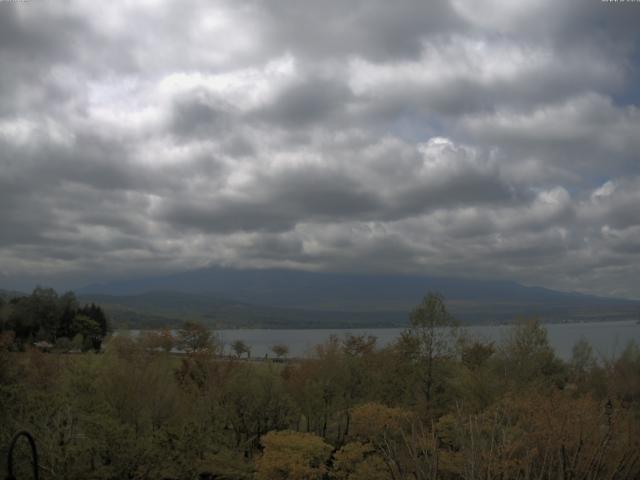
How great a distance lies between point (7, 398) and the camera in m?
22.5

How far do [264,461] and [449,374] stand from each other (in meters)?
22.7

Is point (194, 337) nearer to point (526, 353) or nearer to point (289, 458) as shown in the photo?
point (526, 353)

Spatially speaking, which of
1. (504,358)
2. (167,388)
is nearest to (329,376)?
(167,388)

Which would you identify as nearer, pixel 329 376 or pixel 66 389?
pixel 66 389

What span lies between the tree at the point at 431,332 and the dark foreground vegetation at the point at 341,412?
0.11 metres

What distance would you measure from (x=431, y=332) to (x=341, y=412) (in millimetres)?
9247

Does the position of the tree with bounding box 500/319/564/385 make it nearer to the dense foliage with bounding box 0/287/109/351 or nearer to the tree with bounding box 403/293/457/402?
the tree with bounding box 403/293/457/402

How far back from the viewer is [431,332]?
45.3 meters

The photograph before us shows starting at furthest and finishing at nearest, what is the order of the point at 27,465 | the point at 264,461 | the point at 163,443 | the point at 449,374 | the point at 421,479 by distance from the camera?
the point at 449,374 → the point at 264,461 → the point at 163,443 → the point at 27,465 → the point at 421,479

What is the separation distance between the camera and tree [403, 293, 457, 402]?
148ft

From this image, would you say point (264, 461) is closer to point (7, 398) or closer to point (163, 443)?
point (163, 443)

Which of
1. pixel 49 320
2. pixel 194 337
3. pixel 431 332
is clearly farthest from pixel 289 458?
pixel 49 320

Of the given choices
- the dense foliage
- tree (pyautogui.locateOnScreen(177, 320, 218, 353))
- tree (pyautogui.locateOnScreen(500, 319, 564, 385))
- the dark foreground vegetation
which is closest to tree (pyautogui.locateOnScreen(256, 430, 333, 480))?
the dark foreground vegetation

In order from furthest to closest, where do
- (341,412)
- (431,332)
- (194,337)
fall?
1. (194,337)
2. (431,332)
3. (341,412)
